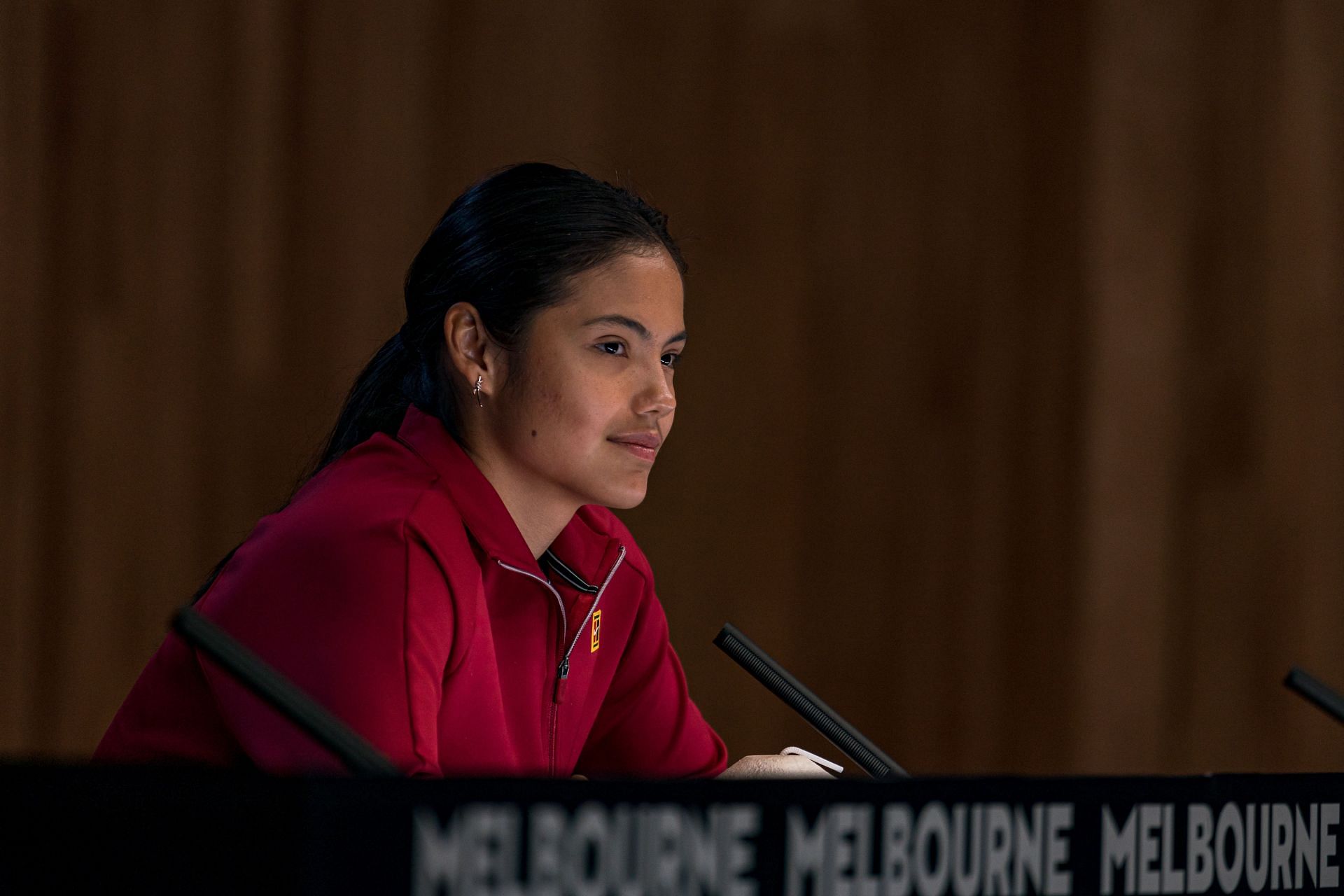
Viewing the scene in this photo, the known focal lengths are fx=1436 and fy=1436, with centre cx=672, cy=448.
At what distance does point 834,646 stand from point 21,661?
158 centimetres

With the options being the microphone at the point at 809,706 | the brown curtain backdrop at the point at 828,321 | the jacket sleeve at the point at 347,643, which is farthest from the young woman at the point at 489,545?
the brown curtain backdrop at the point at 828,321

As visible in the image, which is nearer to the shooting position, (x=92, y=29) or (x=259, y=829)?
(x=259, y=829)

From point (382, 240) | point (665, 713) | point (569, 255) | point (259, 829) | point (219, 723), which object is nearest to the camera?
point (259, 829)

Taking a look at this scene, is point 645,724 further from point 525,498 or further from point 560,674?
point 525,498

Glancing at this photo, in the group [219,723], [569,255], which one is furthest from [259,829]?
[569,255]

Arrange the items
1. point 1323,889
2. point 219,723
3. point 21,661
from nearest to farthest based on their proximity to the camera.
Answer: point 1323,889
point 219,723
point 21,661

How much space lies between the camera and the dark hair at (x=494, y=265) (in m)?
1.38

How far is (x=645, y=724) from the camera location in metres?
1.57

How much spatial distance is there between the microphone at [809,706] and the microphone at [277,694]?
0.54 meters

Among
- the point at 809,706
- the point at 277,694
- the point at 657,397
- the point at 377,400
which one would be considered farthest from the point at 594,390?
the point at 277,694

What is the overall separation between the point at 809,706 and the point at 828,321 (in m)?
1.89

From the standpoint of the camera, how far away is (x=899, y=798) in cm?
72

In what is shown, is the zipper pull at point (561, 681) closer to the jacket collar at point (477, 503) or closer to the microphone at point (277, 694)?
the jacket collar at point (477, 503)

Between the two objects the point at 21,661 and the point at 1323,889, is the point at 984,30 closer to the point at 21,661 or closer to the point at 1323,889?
the point at 21,661
